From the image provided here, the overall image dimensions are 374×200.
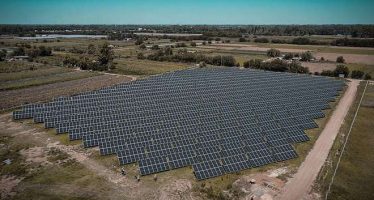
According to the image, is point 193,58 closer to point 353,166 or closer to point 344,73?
point 344,73

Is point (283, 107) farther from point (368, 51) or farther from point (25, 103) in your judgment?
point (368, 51)

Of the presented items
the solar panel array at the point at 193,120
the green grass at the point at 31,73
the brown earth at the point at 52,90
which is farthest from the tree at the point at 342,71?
the green grass at the point at 31,73

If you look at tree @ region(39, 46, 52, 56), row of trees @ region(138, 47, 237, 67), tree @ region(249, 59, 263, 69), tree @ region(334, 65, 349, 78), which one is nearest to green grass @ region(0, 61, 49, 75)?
tree @ region(39, 46, 52, 56)

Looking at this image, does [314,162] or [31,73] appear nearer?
[314,162]

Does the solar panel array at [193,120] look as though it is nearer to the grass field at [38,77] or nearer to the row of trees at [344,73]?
the row of trees at [344,73]

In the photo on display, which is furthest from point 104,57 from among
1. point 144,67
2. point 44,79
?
point 44,79

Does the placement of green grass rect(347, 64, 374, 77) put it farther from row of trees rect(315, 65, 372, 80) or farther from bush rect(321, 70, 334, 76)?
bush rect(321, 70, 334, 76)

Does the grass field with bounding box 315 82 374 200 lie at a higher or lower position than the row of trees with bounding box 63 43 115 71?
lower

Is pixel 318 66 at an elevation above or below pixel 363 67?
below

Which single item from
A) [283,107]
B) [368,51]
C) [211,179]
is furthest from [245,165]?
[368,51]
